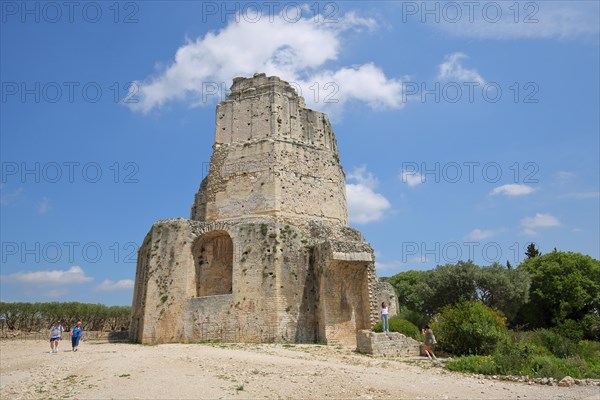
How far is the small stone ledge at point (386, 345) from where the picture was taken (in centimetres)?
1437

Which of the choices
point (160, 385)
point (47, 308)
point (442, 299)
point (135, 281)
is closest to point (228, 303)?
point (135, 281)

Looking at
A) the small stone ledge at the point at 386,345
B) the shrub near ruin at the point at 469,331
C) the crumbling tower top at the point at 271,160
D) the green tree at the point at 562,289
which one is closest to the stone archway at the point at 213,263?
the crumbling tower top at the point at 271,160

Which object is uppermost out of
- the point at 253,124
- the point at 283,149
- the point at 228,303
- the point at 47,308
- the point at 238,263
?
the point at 253,124

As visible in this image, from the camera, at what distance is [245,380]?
31.0 ft

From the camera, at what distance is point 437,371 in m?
11.9

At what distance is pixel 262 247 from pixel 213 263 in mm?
3186

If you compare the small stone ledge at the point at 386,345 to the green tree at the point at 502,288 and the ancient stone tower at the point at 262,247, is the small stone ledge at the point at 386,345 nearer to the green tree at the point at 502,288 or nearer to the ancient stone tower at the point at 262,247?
the ancient stone tower at the point at 262,247

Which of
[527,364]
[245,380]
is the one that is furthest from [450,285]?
[245,380]

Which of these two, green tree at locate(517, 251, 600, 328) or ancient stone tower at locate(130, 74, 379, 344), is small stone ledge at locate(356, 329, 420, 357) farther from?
green tree at locate(517, 251, 600, 328)

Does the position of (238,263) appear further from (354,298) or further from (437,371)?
(437,371)

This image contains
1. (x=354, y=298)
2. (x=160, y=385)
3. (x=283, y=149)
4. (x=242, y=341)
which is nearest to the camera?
(x=160, y=385)

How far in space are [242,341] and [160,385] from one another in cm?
851

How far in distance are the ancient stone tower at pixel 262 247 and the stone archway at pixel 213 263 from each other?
0.05 m

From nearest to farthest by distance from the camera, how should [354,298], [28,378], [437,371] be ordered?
[28,378] → [437,371] → [354,298]
